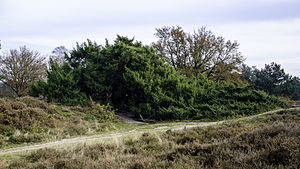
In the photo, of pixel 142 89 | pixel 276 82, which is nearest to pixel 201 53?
pixel 142 89

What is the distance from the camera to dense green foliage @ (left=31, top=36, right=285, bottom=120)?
16469 mm

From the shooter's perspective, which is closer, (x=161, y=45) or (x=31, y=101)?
(x=31, y=101)

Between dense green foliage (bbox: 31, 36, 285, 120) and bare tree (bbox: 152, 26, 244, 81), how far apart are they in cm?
944

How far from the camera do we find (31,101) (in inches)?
523

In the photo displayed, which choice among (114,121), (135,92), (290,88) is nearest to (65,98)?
(114,121)

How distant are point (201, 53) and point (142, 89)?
14.5 meters

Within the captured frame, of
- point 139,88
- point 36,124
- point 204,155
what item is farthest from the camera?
point 139,88

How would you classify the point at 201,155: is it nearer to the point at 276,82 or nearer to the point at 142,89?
the point at 142,89

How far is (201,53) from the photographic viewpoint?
97.0 ft

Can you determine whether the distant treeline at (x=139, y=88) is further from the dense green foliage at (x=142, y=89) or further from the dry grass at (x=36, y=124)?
the dry grass at (x=36, y=124)

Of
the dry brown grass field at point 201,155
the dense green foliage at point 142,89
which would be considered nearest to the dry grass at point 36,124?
the dry brown grass field at point 201,155

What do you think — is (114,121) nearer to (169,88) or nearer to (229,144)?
(169,88)

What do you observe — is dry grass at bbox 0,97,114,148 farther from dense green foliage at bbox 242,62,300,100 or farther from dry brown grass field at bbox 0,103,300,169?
dense green foliage at bbox 242,62,300,100

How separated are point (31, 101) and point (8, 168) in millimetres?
9030
